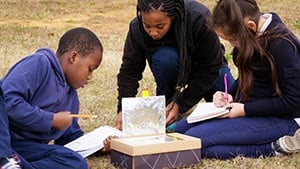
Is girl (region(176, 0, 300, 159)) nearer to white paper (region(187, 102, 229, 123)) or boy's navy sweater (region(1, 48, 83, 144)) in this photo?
white paper (region(187, 102, 229, 123))

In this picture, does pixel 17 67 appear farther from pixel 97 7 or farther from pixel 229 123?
pixel 97 7

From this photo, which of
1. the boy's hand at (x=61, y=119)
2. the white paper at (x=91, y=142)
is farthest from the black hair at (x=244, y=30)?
the boy's hand at (x=61, y=119)

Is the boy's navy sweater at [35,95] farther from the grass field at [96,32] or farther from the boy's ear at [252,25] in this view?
the boy's ear at [252,25]

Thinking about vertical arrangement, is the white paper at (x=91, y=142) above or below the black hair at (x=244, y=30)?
below

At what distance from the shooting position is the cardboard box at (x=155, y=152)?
8.79ft

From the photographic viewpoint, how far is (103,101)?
4066mm

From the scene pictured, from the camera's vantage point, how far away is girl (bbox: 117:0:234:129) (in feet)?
10.8

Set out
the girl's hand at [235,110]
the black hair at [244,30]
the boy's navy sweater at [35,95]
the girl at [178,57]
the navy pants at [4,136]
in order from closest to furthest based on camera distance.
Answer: the navy pants at [4,136] < the boy's navy sweater at [35,95] < the black hair at [244,30] < the girl's hand at [235,110] < the girl at [178,57]

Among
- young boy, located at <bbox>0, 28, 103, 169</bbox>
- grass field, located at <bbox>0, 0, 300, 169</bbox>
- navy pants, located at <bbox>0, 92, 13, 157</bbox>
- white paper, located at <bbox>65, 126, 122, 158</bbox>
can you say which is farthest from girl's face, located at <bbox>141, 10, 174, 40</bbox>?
navy pants, located at <bbox>0, 92, 13, 157</bbox>

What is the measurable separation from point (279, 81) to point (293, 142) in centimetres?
27

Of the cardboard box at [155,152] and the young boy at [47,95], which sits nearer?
the young boy at [47,95]

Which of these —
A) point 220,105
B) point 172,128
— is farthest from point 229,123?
point 172,128

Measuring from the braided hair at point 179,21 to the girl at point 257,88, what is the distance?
11.2 inches

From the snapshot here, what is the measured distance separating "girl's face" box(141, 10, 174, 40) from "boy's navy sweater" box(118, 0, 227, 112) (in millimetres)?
173
